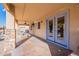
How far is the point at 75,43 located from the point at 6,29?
134 inches

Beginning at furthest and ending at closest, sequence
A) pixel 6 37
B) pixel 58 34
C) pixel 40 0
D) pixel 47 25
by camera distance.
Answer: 1. pixel 47 25
2. pixel 58 34
3. pixel 6 37
4. pixel 40 0

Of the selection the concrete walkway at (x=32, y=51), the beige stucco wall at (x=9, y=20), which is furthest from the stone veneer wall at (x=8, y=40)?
the beige stucco wall at (x=9, y=20)

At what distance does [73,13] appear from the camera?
691cm

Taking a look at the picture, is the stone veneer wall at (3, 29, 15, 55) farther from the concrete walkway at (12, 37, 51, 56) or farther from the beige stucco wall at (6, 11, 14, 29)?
the beige stucco wall at (6, 11, 14, 29)

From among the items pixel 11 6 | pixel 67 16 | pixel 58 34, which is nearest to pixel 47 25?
pixel 58 34

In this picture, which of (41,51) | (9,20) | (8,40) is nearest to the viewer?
(8,40)

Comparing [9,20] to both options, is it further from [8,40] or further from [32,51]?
[32,51]

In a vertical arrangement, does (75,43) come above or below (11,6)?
below

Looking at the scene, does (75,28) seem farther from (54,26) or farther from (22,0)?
(22,0)

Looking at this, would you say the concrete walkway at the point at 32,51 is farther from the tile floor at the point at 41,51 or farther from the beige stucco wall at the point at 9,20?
the beige stucco wall at the point at 9,20

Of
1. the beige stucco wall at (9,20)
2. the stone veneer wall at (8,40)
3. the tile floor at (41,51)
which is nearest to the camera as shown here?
the tile floor at (41,51)

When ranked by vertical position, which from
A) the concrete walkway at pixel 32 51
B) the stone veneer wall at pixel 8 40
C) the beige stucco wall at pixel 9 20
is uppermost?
the beige stucco wall at pixel 9 20

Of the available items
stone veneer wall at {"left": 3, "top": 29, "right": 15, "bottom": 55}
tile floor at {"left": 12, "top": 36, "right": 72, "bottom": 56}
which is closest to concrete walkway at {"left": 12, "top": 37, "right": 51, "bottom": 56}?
tile floor at {"left": 12, "top": 36, "right": 72, "bottom": 56}

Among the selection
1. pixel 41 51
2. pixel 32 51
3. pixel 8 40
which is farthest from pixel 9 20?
pixel 41 51
